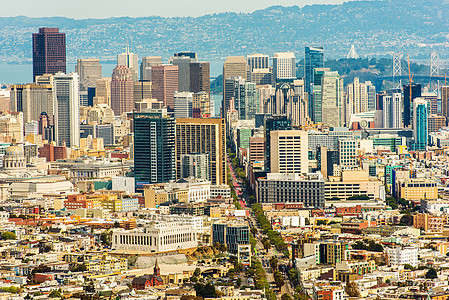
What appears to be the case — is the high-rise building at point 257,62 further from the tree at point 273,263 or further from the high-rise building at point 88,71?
the tree at point 273,263

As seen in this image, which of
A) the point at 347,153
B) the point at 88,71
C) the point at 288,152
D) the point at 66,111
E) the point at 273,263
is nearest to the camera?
the point at 273,263

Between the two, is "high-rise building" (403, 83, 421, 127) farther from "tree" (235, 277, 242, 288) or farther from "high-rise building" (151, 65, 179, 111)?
"tree" (235, 277, 242, 288)

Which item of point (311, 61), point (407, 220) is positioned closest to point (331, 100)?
point (311, 61)

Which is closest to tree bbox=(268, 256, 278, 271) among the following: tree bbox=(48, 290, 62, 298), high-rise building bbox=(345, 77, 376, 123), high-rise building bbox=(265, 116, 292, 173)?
tree bbox=(48, 290, 62, 298)

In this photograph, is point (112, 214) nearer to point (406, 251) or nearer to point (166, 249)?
point (166, 249)

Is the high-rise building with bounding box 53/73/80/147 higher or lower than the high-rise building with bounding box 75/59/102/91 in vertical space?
lower

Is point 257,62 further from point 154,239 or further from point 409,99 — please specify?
point 154,239
